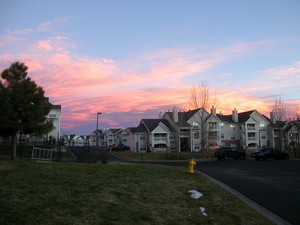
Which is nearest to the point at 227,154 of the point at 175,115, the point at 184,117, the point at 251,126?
the point at 175,115

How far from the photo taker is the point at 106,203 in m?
9.09

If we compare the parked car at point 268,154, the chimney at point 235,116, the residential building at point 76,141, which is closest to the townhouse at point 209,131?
the chimney at point 235,116

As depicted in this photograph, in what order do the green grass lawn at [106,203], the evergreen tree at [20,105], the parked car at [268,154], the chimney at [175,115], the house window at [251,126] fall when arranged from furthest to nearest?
1. the house window at [251,126]
2. the chimney at [175,115]
3. the parked car at [268,154]
4. the evergreen tree at [20,105]
5. the green grass lawn at [106,203]

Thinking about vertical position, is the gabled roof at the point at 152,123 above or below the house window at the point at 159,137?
above

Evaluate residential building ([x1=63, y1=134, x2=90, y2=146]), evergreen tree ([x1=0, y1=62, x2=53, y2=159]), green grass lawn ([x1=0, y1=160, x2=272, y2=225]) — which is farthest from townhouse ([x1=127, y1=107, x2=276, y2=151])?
green grass lawn ([x1=0, y1=160, x2=272, y2=225])

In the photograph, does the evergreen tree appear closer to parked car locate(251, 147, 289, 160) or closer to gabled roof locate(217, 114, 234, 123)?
parked car locate(251, 147, 289, 160)

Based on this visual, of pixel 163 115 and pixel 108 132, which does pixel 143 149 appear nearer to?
pixel 163 115

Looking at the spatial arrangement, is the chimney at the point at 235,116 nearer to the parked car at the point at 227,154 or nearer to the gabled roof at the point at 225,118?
the gabled roof at the point at 225,118

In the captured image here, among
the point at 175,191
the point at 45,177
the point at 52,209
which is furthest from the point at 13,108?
the point at 52,209

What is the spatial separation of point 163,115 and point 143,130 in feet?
36.8

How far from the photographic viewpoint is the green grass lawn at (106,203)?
24.9 ft

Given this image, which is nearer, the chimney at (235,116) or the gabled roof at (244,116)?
the gabled roof at (244,116)

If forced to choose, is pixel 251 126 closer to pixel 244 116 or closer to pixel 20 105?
pixel 244 116

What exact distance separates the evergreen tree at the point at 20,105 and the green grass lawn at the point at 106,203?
9652 millimetres
